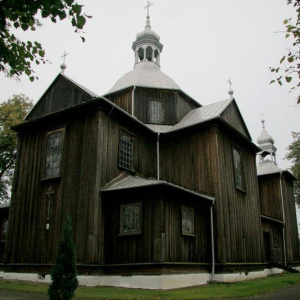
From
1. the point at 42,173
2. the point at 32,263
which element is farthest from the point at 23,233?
the point at 42,173

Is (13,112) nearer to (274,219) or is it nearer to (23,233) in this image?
(23,233)

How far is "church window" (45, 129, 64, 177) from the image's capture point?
1681cm

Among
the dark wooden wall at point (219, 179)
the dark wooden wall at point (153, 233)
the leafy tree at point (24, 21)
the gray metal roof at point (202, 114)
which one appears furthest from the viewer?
the gray metal roof at point (202, 114)

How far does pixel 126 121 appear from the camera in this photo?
17672mm

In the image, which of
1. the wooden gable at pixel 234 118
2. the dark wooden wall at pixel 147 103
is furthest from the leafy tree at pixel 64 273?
the dark wooden wall at pixel 147 103

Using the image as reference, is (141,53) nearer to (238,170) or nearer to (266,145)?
(238,170)

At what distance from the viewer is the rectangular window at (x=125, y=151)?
1705 cm

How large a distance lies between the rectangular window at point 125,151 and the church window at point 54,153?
264cm

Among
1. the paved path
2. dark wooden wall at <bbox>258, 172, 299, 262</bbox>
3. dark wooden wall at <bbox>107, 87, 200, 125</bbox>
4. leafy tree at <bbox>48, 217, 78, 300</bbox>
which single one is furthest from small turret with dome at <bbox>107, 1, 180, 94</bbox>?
leafy tree at <bbox>48, 217, 78, 300</bbox>

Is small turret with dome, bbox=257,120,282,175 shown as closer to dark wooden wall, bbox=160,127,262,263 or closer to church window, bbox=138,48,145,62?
dark wooden wall, bbox=160,127,262,263

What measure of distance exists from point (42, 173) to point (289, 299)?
1129cm

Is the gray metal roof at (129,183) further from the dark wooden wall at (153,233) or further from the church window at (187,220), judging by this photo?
the church window at (187,220)

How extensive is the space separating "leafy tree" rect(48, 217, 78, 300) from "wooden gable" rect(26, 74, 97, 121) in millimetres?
8831

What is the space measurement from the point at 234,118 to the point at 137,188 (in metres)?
8.38
